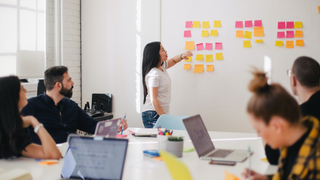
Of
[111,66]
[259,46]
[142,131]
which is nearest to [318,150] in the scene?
[142,131]

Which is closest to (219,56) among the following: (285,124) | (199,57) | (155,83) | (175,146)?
(199,57)

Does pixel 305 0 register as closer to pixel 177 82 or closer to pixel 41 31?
pixel 177 82

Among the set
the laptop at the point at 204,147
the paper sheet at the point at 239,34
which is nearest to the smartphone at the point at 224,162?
the laptop at the point at 204,147

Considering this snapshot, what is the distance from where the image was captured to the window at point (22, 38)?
11.1 feet

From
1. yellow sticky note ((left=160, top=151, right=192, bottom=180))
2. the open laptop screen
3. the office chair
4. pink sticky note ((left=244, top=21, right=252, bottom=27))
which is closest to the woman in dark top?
the open laptop screen

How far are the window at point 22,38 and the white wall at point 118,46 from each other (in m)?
0.68

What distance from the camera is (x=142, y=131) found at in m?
2.52

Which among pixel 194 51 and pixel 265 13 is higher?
pixel 265 13

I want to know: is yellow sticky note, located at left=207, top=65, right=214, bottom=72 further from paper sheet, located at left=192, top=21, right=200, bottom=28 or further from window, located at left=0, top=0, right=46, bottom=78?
window, located at left=0, top=0, right=46, bottom=78

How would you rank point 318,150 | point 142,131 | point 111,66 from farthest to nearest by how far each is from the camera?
point 111,66 < point 142,131 < point 318,150

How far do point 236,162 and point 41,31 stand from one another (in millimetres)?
3189

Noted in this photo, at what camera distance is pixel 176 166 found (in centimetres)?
94

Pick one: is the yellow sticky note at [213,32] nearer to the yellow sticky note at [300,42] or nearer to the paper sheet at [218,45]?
the paper sheet at [218,45]

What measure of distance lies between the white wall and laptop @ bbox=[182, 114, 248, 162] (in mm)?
2264
